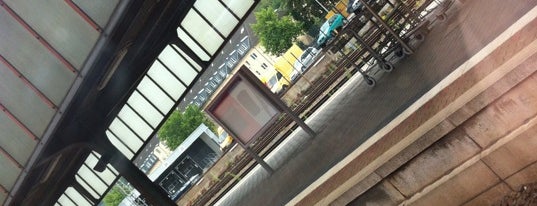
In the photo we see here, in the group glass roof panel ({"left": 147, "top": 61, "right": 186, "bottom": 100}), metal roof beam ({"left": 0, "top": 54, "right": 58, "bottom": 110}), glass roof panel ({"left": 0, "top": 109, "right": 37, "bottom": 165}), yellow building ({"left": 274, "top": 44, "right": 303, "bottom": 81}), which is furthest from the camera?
yellow building ({"left": 274, "top": 44, "right": 303, "bottom": 81})

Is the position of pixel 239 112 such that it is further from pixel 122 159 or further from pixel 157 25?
pixel 157 25

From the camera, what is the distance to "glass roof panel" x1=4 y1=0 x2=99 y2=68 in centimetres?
574

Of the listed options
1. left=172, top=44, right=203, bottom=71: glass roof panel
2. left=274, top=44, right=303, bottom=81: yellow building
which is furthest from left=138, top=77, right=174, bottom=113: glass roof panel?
left=274, top=44, right=303, bottom=81: yellow building

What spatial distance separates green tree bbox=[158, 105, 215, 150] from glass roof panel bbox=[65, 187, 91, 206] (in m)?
39.5

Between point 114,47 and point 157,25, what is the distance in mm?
680

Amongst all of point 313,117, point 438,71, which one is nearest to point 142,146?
point 313,117

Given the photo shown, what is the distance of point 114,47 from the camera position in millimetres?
5883

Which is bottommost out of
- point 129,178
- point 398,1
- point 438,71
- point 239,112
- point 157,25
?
point 438,71

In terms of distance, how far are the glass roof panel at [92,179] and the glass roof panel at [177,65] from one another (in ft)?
10.3

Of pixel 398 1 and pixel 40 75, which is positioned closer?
pixel 40 75

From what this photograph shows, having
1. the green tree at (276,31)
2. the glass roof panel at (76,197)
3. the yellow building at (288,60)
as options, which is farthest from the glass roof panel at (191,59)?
the green tree at (276,31)

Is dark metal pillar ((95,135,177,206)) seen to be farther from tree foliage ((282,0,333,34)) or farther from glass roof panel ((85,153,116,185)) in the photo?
tree foliage ((282,0,333,34))

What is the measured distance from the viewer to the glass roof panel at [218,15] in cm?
653

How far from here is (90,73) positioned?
6.09 m
